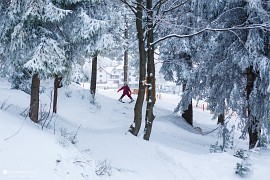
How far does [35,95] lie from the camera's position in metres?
8.76

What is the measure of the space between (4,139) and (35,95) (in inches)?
160

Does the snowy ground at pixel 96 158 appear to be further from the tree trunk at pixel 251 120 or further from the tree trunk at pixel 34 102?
the tree trunk at pixel 251 120

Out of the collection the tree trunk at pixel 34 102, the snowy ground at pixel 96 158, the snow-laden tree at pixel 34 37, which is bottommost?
the snowy ground at pixel 96 158

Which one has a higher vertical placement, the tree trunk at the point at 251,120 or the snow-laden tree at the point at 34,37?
the snow-laden tree at the point at 34,37

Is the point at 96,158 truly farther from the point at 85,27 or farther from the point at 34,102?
the point at 85,27

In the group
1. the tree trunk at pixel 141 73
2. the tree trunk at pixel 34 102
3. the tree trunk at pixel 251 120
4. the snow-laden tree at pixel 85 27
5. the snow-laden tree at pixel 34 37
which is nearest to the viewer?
the snow-laden tree at pixel 34 37

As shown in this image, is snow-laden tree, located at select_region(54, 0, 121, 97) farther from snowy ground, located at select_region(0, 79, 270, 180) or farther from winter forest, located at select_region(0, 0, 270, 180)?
snowy ground, located at select_region(0, 79, 270, 180)

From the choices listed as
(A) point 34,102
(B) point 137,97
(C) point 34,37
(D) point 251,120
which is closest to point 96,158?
(A) point 34,102

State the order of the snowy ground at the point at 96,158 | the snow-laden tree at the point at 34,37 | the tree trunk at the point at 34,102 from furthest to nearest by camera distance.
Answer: the tree trunk at the point at 34,102 → the snow-laden tree at the point at 34,37 → the snowy ground at the point at 96,158

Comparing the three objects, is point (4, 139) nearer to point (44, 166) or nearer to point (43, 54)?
point (44, 166)

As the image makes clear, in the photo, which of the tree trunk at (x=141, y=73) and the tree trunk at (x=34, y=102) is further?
the tree trunk at (x=141, y=73)

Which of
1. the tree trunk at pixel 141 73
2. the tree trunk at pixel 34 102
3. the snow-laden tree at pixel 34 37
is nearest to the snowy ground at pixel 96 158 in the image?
the tree trunk at pixel 34 102

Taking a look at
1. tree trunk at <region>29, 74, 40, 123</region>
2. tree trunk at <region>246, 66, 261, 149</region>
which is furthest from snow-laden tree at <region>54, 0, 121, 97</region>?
tree trunk at <region>246, 66, 261, 149</region>

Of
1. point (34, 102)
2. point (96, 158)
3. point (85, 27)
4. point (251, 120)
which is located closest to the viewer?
point (96, 158)
